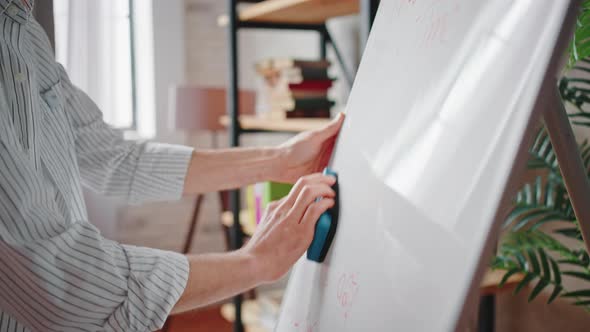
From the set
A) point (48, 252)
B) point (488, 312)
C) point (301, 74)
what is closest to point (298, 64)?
point (301, 74)

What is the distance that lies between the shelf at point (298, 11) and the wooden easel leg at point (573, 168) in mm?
1134

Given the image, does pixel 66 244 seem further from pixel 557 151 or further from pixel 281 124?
pixel 281 124

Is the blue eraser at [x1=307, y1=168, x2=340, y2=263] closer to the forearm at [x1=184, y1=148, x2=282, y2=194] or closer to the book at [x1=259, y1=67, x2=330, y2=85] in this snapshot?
the forearm at [x1=184, y1=148, x2=282, y2=194]

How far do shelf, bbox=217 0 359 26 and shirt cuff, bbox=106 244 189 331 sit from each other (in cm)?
105

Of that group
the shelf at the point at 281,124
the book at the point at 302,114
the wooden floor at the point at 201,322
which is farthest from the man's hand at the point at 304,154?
the wooden floor at the point at 201,322

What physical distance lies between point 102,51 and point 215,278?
2507 mm

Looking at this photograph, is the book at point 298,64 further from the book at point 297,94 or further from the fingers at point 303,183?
the fingers at point 303,183

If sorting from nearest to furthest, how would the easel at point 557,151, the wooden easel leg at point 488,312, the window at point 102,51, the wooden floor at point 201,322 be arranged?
the easel at point 557,151, the wooden easel leg at point 488,312, the window at point 102,51, the wooden floor at point 201,322

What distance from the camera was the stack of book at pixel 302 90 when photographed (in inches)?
77.5

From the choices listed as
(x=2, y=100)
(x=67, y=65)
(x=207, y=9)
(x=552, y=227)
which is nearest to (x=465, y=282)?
(x=2, y=100)

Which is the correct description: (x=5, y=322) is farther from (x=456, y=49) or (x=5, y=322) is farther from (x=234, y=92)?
(x=234, y=92)

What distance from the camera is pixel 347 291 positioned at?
0.75 meters

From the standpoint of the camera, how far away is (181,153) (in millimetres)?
1186

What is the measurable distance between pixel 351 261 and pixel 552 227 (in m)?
0.92
